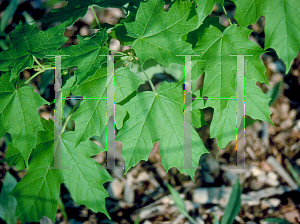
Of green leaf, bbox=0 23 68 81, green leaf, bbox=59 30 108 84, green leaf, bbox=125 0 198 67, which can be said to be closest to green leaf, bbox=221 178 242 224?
green leaf, bbox=125 0 198 67

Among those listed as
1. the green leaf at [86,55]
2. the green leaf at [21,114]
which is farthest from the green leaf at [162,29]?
the green leaf at [21,114]

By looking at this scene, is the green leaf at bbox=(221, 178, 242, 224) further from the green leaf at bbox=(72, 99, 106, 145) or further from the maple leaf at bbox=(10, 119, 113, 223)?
the green leaf at bbox=(72, 99, 106, 145)

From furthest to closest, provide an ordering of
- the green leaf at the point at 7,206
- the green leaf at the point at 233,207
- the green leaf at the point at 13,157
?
the green leaf at the point at 7,206
the green leaf at the point at 233,207
the green leaf at the point at 13,157

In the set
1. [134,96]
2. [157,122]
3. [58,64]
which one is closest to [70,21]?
[58,64]

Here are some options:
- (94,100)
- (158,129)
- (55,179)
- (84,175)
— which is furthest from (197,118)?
Answer: (55,179)

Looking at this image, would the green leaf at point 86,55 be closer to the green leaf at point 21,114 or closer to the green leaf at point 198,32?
the green leaf at point 21,114

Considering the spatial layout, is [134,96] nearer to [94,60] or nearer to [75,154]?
[94,60]
